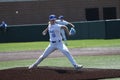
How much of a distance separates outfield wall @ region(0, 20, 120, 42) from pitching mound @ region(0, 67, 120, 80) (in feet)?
77.9

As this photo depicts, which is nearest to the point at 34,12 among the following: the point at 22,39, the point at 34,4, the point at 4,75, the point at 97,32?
the point at 34,4

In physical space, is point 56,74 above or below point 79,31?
above

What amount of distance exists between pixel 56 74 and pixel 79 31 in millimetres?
26702

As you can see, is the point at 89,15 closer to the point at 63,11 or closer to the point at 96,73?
the point at 63,11

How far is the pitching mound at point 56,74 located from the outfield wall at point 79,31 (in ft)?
77.9

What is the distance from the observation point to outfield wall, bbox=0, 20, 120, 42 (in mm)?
38709

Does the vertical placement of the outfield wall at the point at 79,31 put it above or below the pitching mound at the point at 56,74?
below

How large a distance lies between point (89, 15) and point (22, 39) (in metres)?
14.7

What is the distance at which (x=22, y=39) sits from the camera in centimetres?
4234

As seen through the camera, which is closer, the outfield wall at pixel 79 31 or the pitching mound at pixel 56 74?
the pitching mound at pixel 56 74

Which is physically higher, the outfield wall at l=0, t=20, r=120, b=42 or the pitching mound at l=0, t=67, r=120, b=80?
the pitching mound at l=0, t=67, r=120, b=80

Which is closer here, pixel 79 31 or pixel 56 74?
pixel 56 74

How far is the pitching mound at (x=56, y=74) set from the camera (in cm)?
1370

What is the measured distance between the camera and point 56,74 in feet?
47.1
